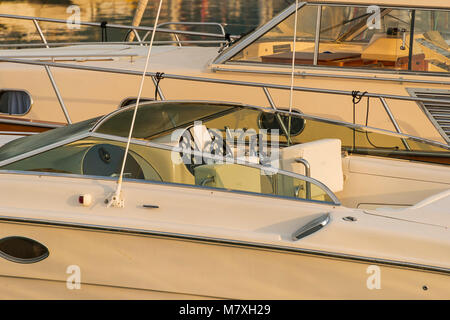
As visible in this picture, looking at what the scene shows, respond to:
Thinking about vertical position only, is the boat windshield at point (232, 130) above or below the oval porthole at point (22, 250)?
above

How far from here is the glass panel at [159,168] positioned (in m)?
3.90

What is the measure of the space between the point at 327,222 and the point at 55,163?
1.57m

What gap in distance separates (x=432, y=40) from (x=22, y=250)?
13.2ft

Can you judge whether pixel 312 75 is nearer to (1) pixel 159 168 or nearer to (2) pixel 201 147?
(2) pixel 201 147

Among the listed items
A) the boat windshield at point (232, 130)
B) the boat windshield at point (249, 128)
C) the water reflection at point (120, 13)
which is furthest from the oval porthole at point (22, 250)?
the water reflection at point (120, 13)

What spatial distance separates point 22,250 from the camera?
3869 millimetres

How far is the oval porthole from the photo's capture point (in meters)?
3.83

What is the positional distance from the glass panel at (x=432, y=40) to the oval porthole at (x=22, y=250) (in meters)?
3.78

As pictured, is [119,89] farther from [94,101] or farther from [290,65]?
[290,65]

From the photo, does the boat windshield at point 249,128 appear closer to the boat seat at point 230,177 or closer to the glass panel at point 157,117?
the glass panel at point 157,117

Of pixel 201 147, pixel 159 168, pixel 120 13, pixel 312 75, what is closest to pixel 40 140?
pixel 159 168

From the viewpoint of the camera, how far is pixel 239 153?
449 cm

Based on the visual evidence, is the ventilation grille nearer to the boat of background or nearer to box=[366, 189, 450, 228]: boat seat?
the boat of background

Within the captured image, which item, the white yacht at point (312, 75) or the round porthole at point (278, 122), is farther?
the white yacht at point (312, 75)
